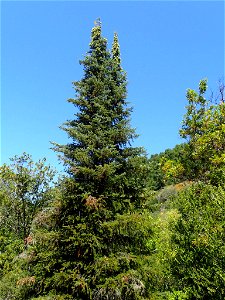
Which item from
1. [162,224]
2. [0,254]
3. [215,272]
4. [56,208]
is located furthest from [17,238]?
[215,272]

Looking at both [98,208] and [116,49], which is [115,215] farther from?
[116,49]

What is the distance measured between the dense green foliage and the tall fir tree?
0.05 meters

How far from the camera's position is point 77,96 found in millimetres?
17562

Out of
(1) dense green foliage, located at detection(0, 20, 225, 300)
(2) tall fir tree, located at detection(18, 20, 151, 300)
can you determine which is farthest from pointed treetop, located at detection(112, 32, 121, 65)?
(2) tall fir tree, located at detection(18, 20, 151, 300)

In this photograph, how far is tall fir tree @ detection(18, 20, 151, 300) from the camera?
45.8 feet

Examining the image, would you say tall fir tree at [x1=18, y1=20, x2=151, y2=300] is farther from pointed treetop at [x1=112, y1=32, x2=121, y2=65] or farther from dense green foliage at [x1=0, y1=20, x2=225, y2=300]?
pointed treetop at [x1=112, y1=32, x2=121, y2=65]

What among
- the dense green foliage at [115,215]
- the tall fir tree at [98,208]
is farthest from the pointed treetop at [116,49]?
the tall fir tree at [98,208]

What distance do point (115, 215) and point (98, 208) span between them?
1106 mm

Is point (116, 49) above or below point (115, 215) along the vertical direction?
above

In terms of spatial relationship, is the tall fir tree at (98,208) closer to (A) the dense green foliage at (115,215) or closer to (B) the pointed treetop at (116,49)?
(A) the dense green foliage at (115,215)

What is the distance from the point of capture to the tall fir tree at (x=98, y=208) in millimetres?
13953

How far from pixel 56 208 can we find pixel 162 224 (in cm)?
1566

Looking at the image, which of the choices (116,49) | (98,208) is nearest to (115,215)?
(98,208)

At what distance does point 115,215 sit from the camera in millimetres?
15523
